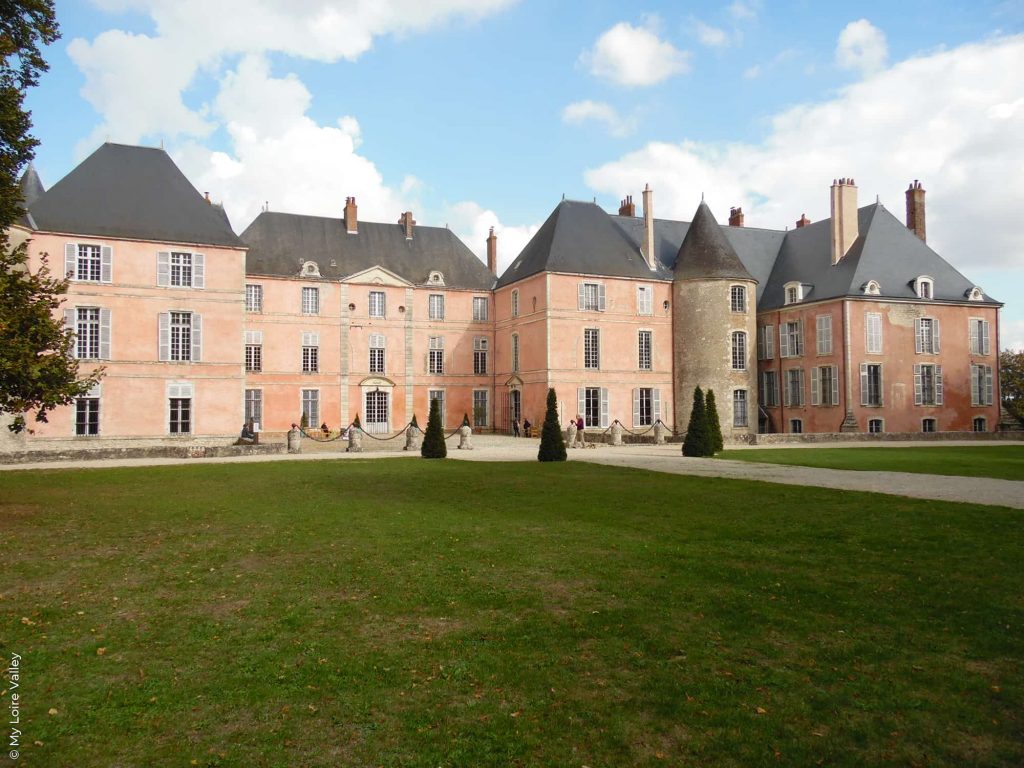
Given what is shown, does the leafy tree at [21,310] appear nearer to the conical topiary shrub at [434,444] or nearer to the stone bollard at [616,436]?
the conical topiary shrub at [434,444]

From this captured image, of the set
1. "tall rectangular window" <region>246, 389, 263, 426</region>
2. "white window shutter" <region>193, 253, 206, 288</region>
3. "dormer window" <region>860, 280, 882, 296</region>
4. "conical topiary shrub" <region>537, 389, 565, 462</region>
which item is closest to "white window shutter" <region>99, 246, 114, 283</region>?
"white window shutter" <region>193, 253, 206, 288</region>

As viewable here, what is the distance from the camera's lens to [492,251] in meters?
39.9

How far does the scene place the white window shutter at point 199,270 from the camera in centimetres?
2641

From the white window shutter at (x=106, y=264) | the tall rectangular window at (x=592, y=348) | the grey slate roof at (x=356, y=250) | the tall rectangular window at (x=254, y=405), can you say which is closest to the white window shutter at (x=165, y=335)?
the white window shutter at (x=106, y=264)

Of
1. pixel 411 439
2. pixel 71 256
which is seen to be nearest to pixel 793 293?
pixel 411 439

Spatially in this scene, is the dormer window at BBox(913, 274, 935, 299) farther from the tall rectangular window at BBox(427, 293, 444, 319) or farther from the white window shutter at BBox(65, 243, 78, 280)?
the white window shutter at BBox(65, 243, 78, 280)

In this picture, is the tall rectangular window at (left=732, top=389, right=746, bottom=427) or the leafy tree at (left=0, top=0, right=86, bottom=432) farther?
the tall rectangular window at (left=732, top=389, right=746, bottom=427)

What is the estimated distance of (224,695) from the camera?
13.1 ft

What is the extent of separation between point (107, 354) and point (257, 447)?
7.40 metres

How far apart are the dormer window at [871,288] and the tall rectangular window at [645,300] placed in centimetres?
855

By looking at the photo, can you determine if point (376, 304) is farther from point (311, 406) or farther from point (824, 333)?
point (824, 333)

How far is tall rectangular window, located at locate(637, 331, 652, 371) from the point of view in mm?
33594

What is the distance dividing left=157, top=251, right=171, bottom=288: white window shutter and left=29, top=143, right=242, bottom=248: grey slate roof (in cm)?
53

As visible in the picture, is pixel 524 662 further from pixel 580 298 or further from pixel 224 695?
pixel 580 298
